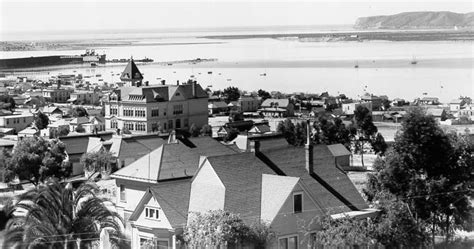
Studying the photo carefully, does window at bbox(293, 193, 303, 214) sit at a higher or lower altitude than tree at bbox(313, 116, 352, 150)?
higher

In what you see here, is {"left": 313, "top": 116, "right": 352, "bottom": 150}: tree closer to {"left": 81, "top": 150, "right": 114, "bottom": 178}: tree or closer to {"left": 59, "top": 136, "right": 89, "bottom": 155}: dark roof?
{"left": 59, "top": 136, "right": 89, "bottom": 155}: dark roof

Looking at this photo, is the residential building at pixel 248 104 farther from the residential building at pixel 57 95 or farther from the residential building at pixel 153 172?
the residential building at pixel 153 172

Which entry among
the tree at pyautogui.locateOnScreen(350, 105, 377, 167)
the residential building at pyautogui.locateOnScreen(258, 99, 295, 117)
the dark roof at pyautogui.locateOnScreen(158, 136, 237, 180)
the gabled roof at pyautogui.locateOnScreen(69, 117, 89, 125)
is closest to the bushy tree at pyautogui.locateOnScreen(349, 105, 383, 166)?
the tree at pyautogui.locateOnScreen(350, 105, 377, 167)

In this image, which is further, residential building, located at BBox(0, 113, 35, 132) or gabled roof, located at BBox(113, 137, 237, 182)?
residential building, located at BBox(0, 113, 35, 132)

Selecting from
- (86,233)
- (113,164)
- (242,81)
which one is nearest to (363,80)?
(242,81)

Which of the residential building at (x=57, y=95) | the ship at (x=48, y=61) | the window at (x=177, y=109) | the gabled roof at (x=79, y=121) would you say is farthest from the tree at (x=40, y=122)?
the ship at (x=48, y=61)

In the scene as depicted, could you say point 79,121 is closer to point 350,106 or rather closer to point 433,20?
point 350,106

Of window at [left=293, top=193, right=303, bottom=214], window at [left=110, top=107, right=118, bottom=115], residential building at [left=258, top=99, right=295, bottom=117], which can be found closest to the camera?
window at [left=293, top=193, right=303, bottom=214]
